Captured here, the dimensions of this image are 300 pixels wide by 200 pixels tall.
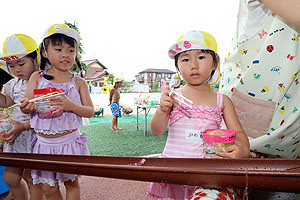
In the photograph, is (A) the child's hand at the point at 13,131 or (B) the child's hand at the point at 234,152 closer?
(B) the child's hand at the point at 234,152

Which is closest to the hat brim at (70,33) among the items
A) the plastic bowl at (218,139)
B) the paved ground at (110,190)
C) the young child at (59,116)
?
the young child at (59,116)

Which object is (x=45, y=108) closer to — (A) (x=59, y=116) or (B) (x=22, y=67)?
(A) (x=59, y=116)

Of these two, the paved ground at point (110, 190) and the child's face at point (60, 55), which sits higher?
the child's face at point (60, 55)

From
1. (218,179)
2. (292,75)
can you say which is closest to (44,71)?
(218,179)

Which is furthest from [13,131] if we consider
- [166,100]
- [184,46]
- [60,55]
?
[184,46]

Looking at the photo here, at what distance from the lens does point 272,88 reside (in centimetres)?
141

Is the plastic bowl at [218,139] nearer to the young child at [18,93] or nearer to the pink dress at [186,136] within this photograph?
the pink dress at [186,136]

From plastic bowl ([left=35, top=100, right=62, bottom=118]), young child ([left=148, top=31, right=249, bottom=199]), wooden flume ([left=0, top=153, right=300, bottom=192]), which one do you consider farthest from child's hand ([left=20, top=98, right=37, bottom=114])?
young child ([left=148, top=31, right=249, bottom=199])

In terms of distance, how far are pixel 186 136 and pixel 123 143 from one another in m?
3.07

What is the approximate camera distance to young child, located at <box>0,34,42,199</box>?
1.46 m

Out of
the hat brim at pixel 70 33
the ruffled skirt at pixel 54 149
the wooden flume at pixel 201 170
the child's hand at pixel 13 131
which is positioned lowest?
the ruffled skirt at pixel 54 149

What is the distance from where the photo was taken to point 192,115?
1.09 m

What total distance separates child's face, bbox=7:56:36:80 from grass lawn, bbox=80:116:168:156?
6.77 ft

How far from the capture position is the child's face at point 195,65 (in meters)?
1.06
